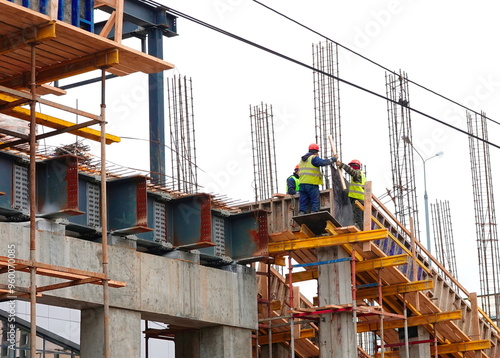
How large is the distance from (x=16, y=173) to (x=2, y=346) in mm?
15093

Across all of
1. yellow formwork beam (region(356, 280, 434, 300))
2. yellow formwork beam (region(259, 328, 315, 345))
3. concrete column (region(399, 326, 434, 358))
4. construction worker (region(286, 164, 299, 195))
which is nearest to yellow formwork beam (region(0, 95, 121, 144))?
construction worker (region(286, 164, 299, 195))

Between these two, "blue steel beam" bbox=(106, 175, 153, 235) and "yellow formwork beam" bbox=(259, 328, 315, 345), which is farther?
"yellow formwork beam" bbox=(259, 328, 315, 345)

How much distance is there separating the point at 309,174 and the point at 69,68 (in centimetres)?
884

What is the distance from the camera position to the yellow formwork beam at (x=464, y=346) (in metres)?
31.2

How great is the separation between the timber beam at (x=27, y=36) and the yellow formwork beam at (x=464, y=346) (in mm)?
18066

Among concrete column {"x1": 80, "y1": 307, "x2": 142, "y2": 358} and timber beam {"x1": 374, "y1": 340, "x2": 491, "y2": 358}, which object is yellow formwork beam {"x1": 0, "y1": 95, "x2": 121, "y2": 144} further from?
timber beam {"x1": 374, "y1": 340, "x2": 491, "y2": 358}

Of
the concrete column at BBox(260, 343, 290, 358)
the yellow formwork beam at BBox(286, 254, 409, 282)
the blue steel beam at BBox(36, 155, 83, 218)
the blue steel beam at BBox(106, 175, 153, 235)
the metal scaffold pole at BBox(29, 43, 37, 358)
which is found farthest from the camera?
the concrete column at BBox(260, 343, 290, 358)

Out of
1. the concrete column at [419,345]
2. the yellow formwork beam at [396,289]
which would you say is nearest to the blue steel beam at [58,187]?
the yellow formwork beam at [396,289]

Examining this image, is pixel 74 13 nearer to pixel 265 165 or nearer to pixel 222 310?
pixel 222 310

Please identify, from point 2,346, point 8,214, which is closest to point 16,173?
point 8,214

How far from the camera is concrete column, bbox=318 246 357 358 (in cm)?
2667

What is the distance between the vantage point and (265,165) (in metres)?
37.0

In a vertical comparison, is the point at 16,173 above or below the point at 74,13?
below

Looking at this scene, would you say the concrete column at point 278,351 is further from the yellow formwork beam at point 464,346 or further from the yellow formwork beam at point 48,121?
the yellow formwork beam at point 48,121
